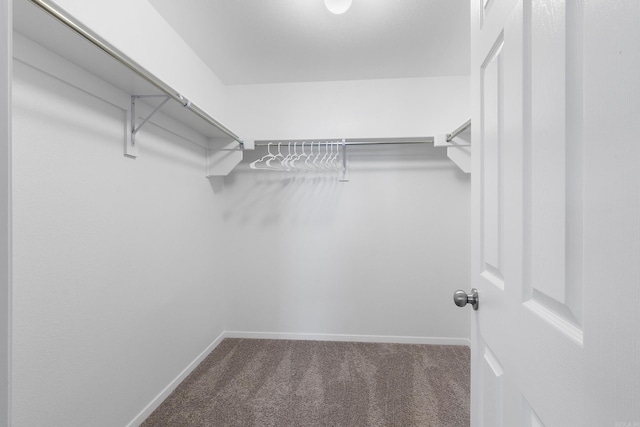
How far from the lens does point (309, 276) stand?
2.79m

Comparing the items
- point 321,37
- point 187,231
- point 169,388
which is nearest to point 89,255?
Answer: point 187,231

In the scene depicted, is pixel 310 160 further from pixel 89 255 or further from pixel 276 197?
pixel 89 255

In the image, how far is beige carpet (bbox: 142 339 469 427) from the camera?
176 centimetres

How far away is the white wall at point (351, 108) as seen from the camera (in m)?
2.60

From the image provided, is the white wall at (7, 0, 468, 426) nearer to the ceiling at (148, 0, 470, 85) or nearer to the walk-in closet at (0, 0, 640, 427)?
the walk-in closet at (0, 0, 640, 427)

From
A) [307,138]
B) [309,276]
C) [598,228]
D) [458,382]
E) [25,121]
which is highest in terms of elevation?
[307,138]

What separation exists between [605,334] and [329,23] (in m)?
2.04

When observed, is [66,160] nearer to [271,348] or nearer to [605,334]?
[605,334]

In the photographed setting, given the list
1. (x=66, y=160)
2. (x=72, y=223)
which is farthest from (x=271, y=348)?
(x=66, y=160)

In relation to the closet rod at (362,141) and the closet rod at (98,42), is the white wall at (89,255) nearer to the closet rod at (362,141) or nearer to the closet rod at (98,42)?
the closet rod at (98,42)

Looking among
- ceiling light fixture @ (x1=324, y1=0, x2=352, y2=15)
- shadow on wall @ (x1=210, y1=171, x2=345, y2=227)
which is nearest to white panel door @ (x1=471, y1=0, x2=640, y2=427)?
ceiling light fixture @ (x1=324, y1=0, x2=352, y2=15)

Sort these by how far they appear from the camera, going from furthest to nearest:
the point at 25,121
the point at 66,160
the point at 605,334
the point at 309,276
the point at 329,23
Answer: the point at 309,276 < the point at 329,23 < the point at 66,160 < the point at 25,121 < the point at 605,334

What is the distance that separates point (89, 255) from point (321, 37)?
186cm

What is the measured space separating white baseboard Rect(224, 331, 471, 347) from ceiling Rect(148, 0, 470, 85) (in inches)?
91.8
